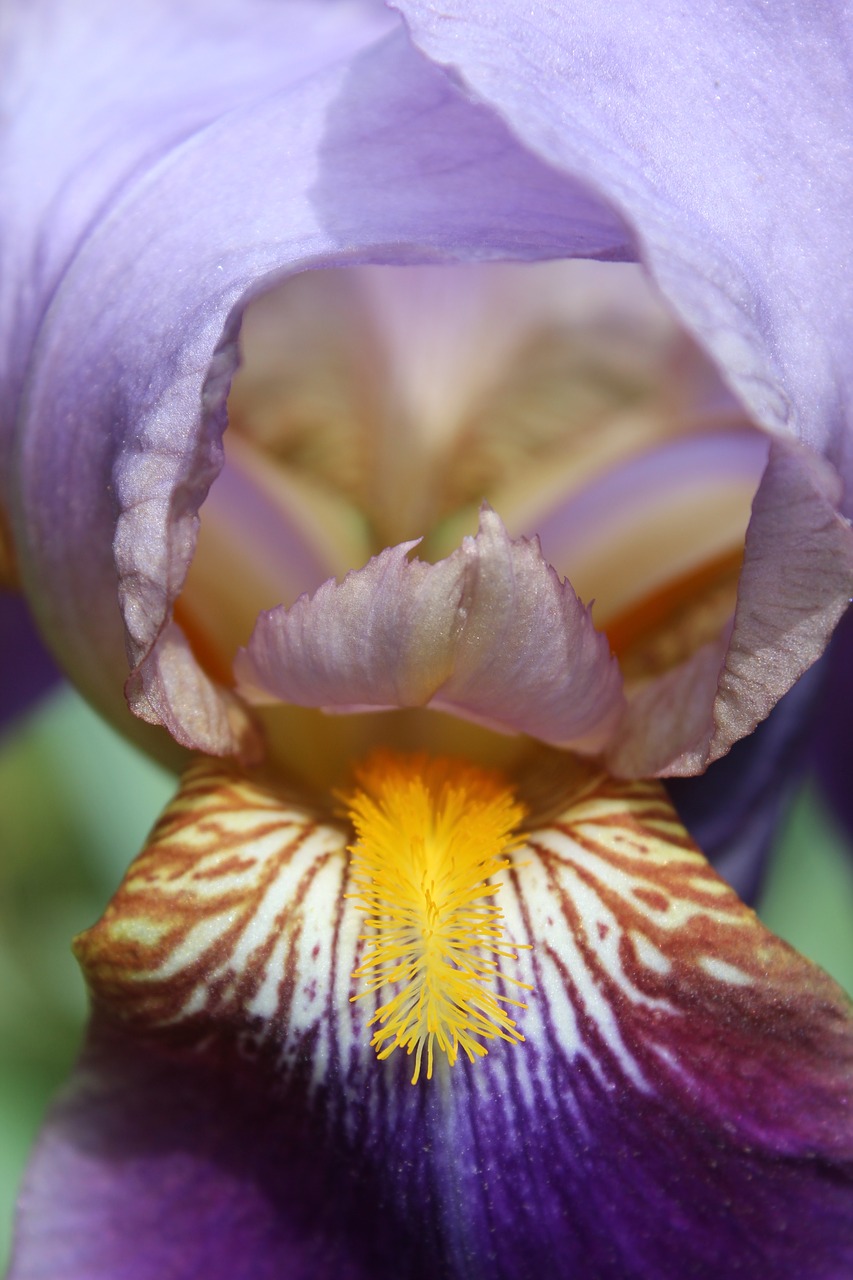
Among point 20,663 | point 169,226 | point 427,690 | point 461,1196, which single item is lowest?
point 461,1196

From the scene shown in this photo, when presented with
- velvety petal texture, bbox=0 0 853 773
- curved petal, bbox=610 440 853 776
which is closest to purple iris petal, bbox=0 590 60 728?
velvety petal texture, bbox=0 0 853 773

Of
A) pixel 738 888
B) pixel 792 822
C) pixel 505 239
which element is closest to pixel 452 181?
pixel 505 239

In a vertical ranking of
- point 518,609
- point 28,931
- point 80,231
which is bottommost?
point 28,931

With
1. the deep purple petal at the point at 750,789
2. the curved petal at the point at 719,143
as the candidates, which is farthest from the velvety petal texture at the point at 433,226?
the deep purple petal at the point at 750,789

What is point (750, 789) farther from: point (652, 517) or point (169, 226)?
point (169, 226)

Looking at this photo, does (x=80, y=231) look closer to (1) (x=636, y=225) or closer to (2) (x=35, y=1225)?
(1) (x=636, y=225)

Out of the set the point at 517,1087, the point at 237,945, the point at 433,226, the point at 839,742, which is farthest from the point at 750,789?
the point at 433,226

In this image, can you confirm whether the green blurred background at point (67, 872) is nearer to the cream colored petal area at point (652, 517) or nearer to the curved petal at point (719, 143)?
the cream colored petal area at point (652, 517)
